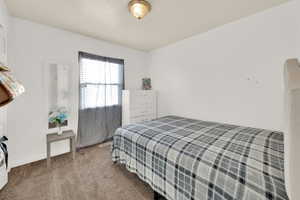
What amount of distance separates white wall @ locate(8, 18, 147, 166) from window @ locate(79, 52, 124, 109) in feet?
0.49

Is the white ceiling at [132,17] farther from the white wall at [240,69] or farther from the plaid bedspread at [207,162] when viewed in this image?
the plaid bedspread at [207,162]

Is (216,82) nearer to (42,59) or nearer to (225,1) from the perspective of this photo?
(225,1)

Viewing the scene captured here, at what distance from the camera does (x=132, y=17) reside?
6.53 feet

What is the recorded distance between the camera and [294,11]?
1610 mm

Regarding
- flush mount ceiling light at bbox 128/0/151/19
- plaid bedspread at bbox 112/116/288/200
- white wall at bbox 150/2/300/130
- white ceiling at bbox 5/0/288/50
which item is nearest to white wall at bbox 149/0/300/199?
white wall at bbox 150/2/300/130

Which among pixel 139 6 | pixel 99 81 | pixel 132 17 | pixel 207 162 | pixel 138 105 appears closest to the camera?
pixel 207 162

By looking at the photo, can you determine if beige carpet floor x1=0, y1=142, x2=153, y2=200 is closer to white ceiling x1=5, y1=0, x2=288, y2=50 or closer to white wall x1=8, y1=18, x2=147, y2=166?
white wall x1=8, y1=18, x2=147, y2=166

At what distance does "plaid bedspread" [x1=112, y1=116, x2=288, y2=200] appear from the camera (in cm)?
86

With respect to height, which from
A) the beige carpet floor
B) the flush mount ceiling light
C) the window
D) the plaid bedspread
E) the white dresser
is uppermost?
the flush mount ceiling light

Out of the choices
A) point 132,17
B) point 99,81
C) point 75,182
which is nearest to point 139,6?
point 132,17

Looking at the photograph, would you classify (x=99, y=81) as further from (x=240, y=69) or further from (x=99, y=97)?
(x=240, y=69)

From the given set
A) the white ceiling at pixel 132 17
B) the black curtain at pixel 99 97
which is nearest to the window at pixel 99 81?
the black curtain at pixel 99 97

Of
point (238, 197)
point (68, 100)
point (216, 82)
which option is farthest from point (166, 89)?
point (238, 197)

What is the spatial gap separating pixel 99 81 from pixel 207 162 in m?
2.62
